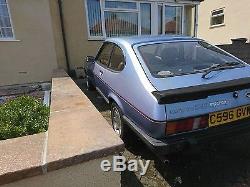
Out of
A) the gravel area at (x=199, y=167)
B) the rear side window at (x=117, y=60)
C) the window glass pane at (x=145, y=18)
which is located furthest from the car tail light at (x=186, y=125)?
the window glass pane at (x=145, y=18)

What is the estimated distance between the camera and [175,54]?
3.20 metres

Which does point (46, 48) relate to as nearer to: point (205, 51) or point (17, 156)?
point (205, 51)

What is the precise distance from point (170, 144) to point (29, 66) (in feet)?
21.6

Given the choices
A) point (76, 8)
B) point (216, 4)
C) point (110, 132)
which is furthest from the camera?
point (216, 4)

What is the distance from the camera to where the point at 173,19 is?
10531mm

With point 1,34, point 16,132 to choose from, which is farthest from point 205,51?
point 1,34

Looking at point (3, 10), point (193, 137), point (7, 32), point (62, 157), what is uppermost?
point (3, 10)

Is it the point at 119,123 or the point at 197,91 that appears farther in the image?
the point at 119,123

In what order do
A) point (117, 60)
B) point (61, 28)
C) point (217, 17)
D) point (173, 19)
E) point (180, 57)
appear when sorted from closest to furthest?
1. point (180, 57)
2. point (117, 60)
3. point (61, 28)
4. point (173, 19)
5. point (217, 17)

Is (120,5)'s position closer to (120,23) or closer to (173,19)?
(120,23)

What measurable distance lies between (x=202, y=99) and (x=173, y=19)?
359 inches

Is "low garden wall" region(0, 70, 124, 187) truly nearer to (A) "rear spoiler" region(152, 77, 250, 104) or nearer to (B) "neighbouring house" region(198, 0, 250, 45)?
(A) "rear spoiler" region(152, 77, 250, 104)

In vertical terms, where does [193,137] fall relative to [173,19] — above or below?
below

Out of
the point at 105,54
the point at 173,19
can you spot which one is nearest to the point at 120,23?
the point at 173,19
